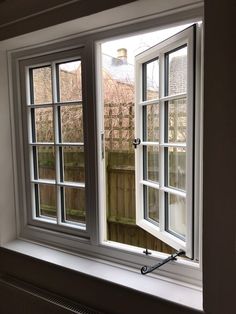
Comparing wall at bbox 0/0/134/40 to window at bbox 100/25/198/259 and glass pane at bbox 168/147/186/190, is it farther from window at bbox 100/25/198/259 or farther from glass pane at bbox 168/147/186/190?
glass pane at bbox 168/147/186/190

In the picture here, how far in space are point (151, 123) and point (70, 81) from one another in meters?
0.52

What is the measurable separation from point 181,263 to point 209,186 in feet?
1.57

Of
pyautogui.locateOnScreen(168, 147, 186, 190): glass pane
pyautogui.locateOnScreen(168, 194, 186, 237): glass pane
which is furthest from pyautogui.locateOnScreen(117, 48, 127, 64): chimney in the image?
pyautogui.locateOnScreen(168, 194, 186, 237): glass pane

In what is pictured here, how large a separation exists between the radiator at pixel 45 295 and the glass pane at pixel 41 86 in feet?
3.50

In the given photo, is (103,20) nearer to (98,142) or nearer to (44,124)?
(98,142)

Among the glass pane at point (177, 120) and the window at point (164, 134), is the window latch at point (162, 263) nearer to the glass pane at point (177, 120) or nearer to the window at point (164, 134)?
the window at point (164, 134)

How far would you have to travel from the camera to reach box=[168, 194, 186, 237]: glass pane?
52.2 inches

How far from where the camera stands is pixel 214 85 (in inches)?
37.2

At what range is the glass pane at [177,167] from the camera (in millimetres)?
1307

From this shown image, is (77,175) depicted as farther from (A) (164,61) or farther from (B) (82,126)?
(A) (164,61)

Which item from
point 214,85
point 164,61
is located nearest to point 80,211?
→ point 164,61

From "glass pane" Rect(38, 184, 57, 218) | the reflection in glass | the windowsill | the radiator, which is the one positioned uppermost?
the reflection in glass

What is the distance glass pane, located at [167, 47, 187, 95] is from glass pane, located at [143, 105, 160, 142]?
155 mm

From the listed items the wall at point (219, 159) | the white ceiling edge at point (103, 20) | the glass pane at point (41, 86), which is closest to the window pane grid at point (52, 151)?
the glass pane at point (41, 86)
